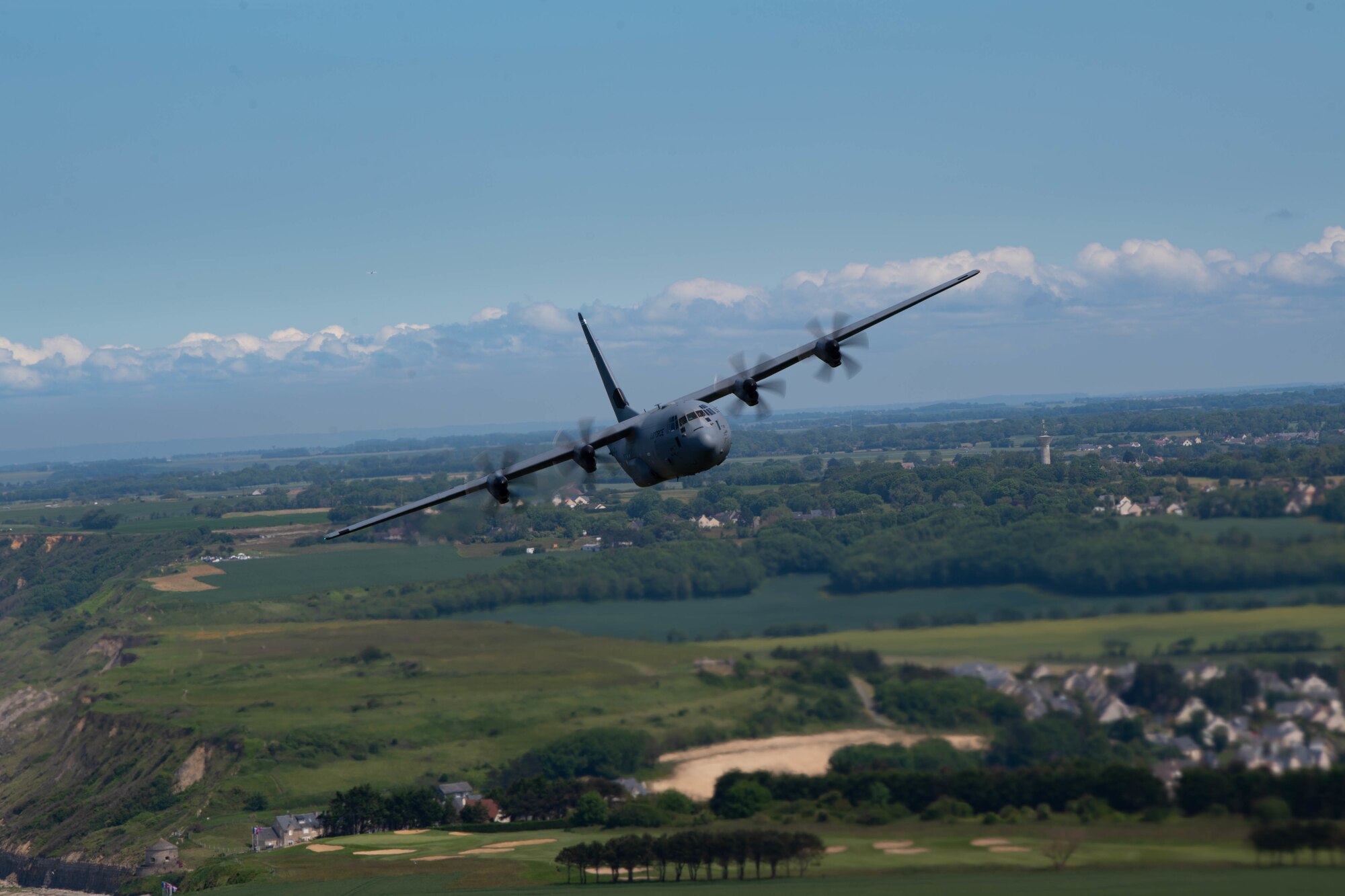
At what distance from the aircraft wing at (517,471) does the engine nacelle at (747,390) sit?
5409 millimetres

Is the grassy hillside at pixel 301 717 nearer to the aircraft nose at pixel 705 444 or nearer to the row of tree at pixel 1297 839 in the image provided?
the aircraft nose at pixel 705 444

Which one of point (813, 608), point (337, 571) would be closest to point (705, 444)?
point (813, 608)

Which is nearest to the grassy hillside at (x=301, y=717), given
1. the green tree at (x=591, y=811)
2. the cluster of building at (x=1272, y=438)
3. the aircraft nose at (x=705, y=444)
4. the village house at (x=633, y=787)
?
the village house at (x=633, y=787)

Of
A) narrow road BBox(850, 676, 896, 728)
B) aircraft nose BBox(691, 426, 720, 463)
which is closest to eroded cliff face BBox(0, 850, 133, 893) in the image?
narrow road BBox(850, 676, 896, 728)

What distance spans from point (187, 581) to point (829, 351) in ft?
565

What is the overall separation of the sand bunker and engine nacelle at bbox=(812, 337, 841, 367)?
1764 cm

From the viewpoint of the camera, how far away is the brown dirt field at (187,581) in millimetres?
182750

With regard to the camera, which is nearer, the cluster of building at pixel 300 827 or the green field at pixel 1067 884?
the green field at pixel 1067 884

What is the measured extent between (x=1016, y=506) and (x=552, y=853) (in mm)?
44337

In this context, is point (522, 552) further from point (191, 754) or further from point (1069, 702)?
point (1069, 702)

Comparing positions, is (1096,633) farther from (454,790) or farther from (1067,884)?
(454,790)

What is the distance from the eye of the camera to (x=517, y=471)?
158ft

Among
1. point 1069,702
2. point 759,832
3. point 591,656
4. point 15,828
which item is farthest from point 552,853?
point 15,828

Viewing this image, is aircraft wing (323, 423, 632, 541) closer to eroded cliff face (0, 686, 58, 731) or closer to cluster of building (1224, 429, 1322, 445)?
eroded cliff face (0, 686, 58, 731)
